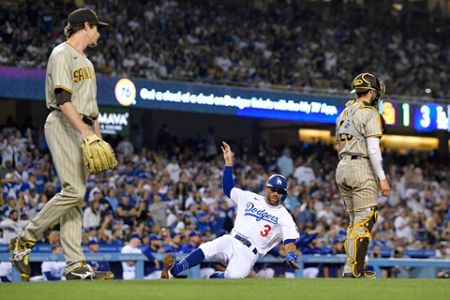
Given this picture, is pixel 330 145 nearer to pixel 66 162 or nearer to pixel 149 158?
pixel 149 158

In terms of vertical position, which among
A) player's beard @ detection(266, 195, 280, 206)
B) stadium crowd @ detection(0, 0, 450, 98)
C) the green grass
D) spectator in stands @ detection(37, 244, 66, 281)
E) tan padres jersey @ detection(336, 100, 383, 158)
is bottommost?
the green grass

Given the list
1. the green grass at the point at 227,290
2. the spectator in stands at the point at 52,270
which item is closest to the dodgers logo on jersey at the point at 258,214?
the spectator in stands at the point at 52,270

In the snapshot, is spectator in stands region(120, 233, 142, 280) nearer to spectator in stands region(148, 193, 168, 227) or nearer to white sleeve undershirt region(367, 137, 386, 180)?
spectator in stands region(148, 193, 168, 227)

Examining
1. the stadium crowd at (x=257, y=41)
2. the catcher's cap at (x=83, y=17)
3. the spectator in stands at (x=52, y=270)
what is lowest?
the spectator in stands at (x=52, y=270)

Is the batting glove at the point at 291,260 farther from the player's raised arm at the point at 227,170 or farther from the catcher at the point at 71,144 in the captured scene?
the catcher at the point at 71,144

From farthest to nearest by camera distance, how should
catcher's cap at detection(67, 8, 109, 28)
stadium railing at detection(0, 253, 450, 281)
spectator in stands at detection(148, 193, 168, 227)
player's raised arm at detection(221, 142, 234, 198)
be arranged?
1. spectator in stands at detection(148, 193, 168, 227)
2. stadium railing at detection(0, 253, 450, 281)
3. player's raised arm at detection(221, 142, 234, 198)
4. catcher's cap at detection(67, 8, 109, 28)

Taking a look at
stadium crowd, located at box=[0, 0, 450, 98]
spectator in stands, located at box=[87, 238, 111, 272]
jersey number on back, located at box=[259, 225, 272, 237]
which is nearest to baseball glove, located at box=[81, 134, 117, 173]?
jersey number on back, located at box=[259, 225, 272, 237]
